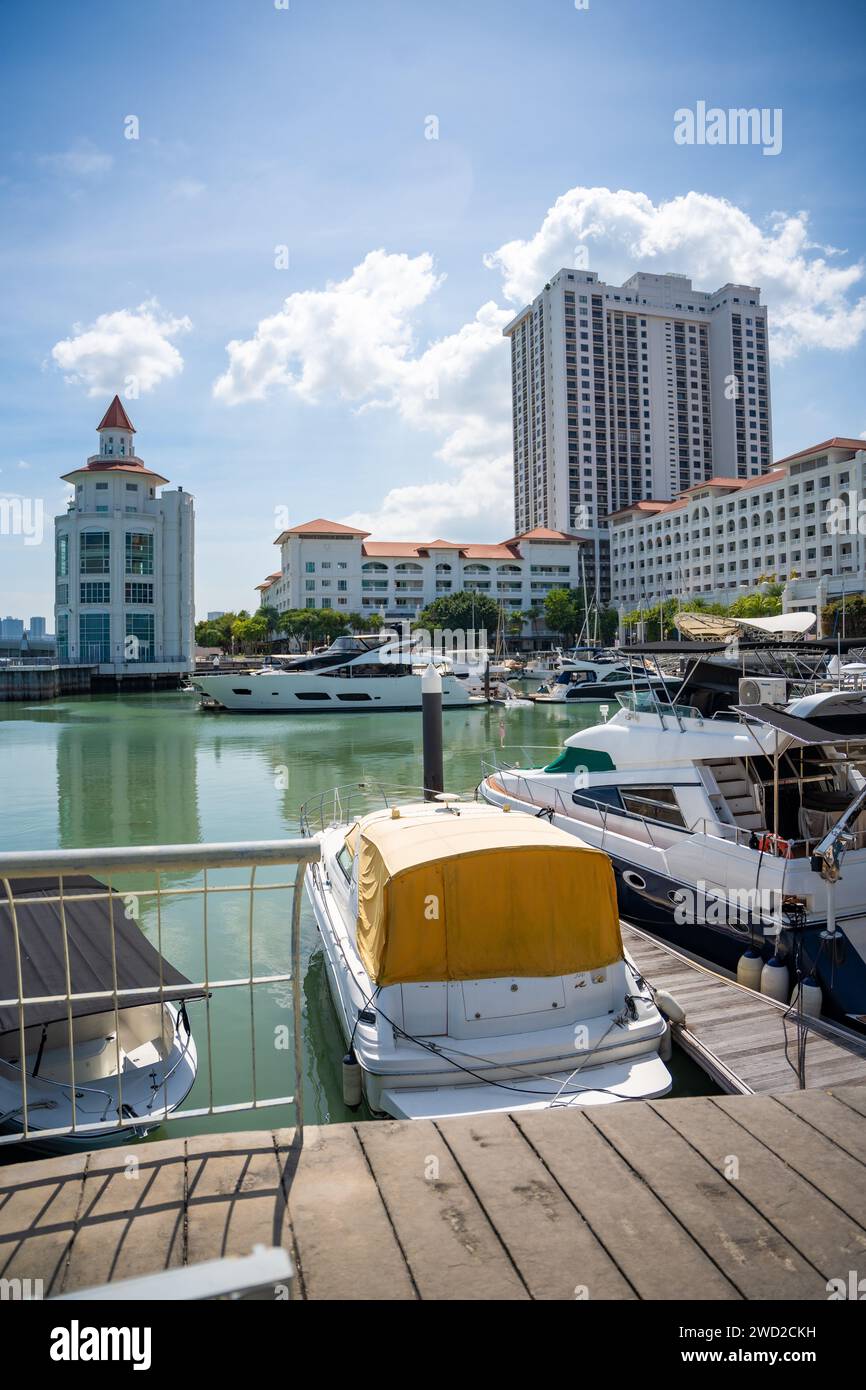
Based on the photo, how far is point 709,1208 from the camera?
2.99 m

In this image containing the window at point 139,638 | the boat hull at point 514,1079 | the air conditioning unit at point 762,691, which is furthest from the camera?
the window at point 139,638

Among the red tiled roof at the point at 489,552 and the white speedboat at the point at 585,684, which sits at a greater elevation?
the red tiled roof at the point at 489,552

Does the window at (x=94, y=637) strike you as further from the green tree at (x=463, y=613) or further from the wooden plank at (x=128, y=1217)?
the wooden plank at (x=128, y=1217)

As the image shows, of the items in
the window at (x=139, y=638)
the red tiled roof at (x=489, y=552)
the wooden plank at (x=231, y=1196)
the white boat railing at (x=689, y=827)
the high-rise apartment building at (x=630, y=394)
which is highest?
the high-rise apartment building at (x=630, y=394)

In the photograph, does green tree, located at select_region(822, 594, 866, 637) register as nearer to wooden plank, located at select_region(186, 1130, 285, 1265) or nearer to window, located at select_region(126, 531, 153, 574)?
window, located at select_region(126, 531, 153, 574)

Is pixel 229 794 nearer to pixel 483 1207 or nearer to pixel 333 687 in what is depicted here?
pixel 483 1207

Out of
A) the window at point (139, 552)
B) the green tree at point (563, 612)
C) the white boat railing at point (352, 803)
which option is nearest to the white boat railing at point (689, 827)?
the white boat railing at point (352, 803)

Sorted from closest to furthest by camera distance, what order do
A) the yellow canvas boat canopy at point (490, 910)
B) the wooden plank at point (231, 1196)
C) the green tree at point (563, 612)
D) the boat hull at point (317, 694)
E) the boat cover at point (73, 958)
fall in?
1. the wooden plank at point (231, 1196)
2. the boat cover at point (73, 958)
3. the yellow canvas boat canopy at point (490, 910)
4. the boat hull at point (317, 694)
5. the green tree at point (563, 612)

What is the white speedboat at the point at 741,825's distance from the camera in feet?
30.0

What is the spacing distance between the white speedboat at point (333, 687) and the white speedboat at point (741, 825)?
45.8 m

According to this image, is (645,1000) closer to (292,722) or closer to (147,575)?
(292,722)

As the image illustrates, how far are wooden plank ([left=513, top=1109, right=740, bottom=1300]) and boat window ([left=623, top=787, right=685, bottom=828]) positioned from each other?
8520 millimetres

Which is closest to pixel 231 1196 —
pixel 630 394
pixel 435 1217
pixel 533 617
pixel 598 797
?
pixel 435 1217

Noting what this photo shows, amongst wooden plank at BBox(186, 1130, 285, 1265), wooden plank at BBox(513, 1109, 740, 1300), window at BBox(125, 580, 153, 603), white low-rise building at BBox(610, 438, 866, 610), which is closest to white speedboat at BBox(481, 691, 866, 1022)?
wooden plank at BBox(513, 1109, 740, 1300)
